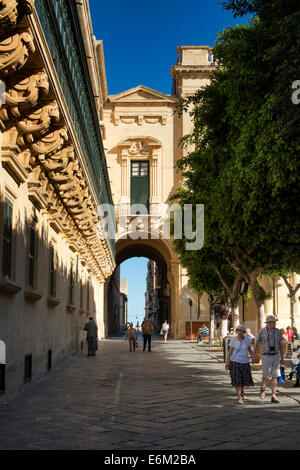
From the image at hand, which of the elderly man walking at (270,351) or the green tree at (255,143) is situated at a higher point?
the green tree at (255,143)

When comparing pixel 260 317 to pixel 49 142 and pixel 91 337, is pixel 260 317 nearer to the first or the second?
pixel 91 337

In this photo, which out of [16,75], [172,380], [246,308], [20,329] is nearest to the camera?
[16,75]

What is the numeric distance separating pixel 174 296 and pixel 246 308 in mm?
6413

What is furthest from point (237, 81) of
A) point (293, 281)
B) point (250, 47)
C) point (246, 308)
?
point (246, 308)

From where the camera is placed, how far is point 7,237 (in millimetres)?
9453

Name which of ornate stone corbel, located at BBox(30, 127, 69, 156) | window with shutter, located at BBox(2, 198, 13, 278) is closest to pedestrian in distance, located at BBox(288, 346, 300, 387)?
window with shutter, located at BBox(2, 198, 13, 278)

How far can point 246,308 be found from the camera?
148ft

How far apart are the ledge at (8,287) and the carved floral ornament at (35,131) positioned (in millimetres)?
1850

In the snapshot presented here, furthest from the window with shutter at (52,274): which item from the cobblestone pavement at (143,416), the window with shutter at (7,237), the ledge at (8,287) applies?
the window with shutter at (7,237)

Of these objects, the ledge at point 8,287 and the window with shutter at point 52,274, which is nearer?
the ledge at point 8,287

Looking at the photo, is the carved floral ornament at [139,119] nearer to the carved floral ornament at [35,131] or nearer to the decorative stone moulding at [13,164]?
the carved floral ornament at [35,131]

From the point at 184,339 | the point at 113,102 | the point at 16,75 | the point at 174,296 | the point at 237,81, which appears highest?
the point at 113,102

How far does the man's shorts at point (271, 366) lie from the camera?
10195 mm

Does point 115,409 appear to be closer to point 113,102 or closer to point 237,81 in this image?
point 237,81
